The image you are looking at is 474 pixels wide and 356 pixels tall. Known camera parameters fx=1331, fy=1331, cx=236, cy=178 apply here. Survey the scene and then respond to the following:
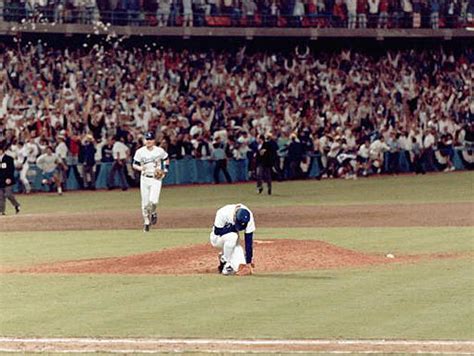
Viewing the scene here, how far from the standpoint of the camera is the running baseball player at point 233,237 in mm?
17089

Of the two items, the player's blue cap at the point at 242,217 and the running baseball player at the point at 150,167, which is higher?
the player's blue cap at the point at 242,217

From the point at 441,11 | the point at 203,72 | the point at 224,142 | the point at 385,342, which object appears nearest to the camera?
the point at 385,342

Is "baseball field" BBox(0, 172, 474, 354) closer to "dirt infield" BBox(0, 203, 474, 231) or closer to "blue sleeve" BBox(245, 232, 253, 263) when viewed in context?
"dirt infield" BBox(0, 203, 474, 231)

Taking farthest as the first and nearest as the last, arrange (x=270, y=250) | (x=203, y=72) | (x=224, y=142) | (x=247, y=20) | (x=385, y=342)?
(x=247, y=20) < (x=203, y=72) < (x=224, y=142) < (x=270, y=250) < (x=385, y=342)

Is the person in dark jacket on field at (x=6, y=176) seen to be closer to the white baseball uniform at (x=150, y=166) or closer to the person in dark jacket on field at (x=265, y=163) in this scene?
the white baseball uniform at (x=150, y=166)

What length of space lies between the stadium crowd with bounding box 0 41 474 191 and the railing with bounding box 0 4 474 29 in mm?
1062

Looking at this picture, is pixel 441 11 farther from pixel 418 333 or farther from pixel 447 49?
pixel 418 333

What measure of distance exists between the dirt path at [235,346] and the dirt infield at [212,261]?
18.9 ft

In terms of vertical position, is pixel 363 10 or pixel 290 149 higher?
pixel 363 10

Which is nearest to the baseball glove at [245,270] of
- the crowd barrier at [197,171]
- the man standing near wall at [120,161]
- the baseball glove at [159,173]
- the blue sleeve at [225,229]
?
the blue sleeve at [225,229]

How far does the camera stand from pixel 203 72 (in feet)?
151

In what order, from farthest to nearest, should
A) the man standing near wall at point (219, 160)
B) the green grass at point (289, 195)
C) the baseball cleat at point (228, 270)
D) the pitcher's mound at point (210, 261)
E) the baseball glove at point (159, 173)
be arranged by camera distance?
1. the man standing near wall at point (219, 160)
2. the green grass at point (289, 195)
3. the baseball glove at point (159, 173)
4. the pitcher's mound at point (210, 261)
5. the baseball cleat at point (228, 270)

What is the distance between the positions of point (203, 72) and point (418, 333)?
110 ft

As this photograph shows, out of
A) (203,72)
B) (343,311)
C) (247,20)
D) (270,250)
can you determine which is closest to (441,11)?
(247,20)
